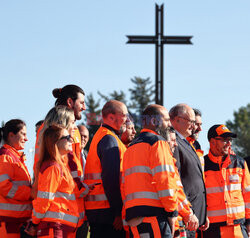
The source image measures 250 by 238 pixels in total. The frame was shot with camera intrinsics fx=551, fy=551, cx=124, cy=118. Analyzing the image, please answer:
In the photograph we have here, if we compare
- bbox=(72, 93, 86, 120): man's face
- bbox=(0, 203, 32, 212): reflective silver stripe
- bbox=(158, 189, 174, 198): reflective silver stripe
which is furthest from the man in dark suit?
bbox=(0, 203, 32, 212): reflective silver stripe

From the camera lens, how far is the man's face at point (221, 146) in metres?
7.84

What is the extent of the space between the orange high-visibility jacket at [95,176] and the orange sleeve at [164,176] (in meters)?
0.91

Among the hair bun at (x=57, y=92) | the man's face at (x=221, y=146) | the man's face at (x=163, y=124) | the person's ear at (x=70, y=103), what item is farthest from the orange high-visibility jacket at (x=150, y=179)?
the man's face at (x=221, y=146)

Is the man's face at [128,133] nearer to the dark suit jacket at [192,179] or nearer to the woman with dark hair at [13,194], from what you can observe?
the dark suit jacket at [192,179]

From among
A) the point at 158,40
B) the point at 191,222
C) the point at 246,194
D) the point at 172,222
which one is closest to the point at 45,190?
the point at 172,222

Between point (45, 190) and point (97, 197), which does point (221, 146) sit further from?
point (45, 190)

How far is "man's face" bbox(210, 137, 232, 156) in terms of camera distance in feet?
25.7

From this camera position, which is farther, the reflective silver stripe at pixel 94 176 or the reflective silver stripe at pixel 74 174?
the reflective silver stripe at pixel 94 176

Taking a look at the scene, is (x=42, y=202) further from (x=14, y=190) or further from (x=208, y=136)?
(x=208, y=136)

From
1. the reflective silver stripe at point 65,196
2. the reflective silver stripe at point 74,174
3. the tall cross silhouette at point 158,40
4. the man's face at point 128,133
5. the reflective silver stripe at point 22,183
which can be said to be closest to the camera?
the reflective silver stripe at point 65,196

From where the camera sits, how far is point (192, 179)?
702 cm

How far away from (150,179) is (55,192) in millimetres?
1012

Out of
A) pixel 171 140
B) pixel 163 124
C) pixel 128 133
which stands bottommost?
pixel 171 140

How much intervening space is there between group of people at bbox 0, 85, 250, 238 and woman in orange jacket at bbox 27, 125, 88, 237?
1 centimetres
